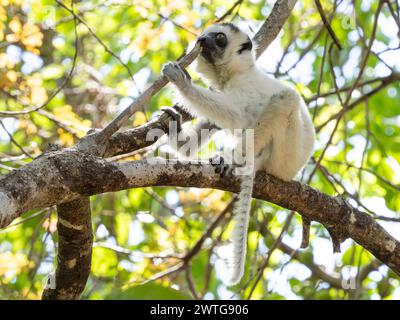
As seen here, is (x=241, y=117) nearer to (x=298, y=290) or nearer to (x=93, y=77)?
(x=298, y=290)

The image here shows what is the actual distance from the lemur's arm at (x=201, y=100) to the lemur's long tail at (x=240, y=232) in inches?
20.4

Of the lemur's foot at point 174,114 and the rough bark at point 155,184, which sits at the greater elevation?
the lemur's foot at point 174,114

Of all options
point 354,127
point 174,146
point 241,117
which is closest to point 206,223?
point 354,127

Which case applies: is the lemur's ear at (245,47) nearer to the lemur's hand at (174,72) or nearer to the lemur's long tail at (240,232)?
the lemur's hand at (174,72)

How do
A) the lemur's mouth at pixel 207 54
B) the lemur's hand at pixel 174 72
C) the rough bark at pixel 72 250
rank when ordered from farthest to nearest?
the lemur's mouth at pixel 207 54
the lemur's hand at pixel 174 72
the rough bark at pixel 72 250

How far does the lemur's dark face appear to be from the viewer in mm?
4844

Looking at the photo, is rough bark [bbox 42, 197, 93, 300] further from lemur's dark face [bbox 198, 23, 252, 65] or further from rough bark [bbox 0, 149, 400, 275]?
lemur's dark face [bbox 198, 23, 252, 65]

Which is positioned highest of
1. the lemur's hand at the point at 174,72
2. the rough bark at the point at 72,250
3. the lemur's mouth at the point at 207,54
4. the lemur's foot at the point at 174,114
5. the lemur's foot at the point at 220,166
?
the lemur's mouth at the point at 207,54

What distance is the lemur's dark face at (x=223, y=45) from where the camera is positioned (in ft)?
15.9

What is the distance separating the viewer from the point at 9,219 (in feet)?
8.58

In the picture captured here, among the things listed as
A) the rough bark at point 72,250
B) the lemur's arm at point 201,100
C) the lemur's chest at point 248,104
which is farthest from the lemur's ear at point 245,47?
the rough bark at point 72,250

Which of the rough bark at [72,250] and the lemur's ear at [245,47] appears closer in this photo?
the rough bark at [72,250]

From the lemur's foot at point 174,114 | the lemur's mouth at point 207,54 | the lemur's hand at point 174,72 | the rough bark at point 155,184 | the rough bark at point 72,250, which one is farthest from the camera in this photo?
the lemur's mouth at point 207,54
